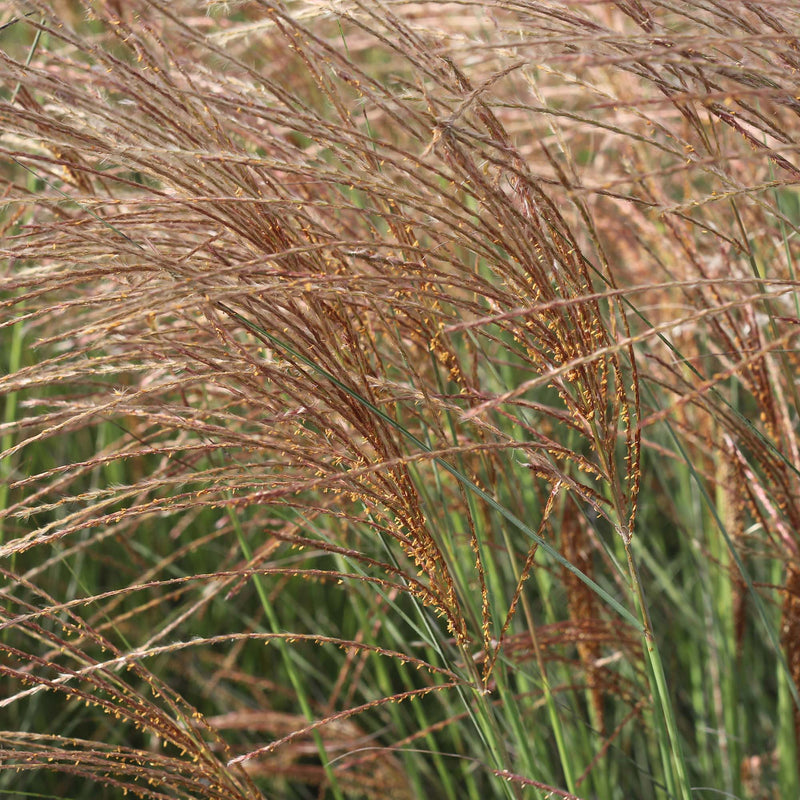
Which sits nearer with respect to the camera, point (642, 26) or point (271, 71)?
point (642, 26)

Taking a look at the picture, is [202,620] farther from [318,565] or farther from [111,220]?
[111,220]

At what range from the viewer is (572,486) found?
0.96 m

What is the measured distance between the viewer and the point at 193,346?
3.15ft

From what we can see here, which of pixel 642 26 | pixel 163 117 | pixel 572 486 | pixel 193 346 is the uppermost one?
pixel 642 26

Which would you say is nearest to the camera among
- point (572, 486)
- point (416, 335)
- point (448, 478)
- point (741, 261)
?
point (572, 486)

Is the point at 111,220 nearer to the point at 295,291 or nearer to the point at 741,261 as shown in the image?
the point at 295,291

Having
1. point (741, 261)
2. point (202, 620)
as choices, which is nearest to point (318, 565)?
point (202, 620)

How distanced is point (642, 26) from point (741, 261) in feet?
3.37

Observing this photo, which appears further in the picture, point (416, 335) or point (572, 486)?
point (416, 335)

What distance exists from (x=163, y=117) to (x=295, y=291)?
0.81ft

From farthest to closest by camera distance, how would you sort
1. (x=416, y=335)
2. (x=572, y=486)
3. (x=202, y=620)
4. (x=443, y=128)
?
(x=202, y=620), (x=416, y=335), (x=572, y=486), (x=443, y=128)

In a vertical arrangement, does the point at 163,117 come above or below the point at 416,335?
above

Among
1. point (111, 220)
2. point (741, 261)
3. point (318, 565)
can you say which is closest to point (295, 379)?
point (111, 220)

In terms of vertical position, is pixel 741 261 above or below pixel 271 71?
below
